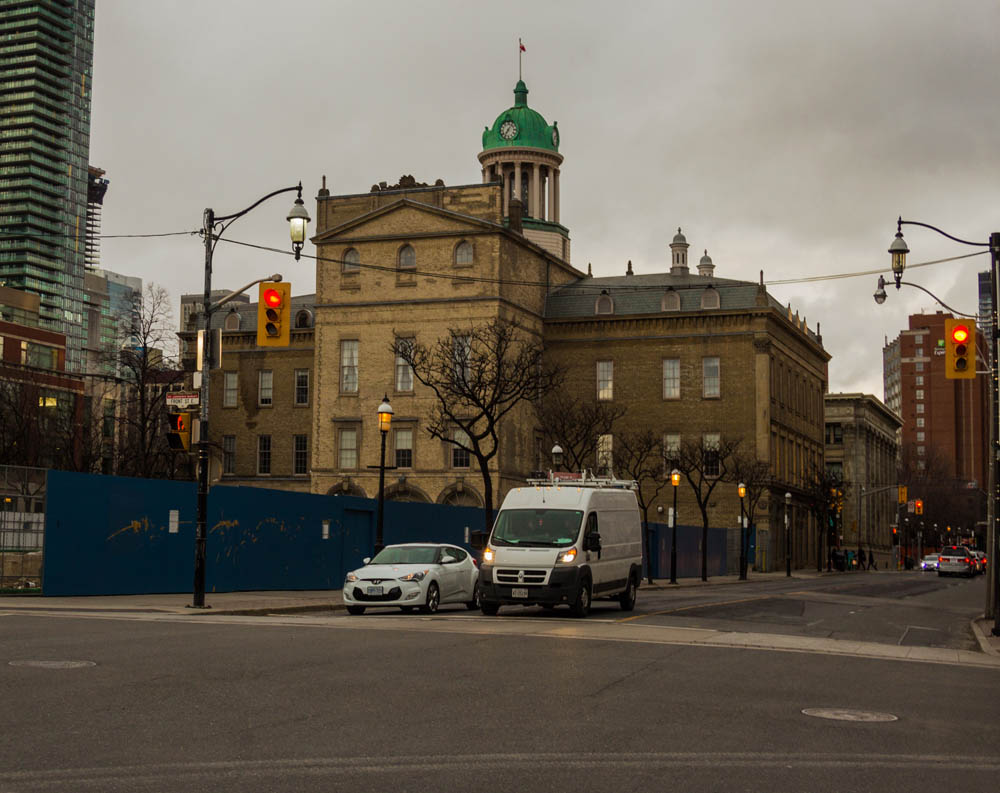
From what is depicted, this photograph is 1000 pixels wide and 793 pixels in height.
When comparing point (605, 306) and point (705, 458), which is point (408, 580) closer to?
point (705, 458)

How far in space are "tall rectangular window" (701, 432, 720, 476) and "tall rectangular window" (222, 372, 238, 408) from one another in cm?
3050

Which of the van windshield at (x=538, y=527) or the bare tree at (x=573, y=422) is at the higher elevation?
the bare tree at (x=573, y=422)

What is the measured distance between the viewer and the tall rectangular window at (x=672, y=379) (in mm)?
78812

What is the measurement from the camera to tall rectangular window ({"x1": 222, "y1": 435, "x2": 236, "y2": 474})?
277 feet

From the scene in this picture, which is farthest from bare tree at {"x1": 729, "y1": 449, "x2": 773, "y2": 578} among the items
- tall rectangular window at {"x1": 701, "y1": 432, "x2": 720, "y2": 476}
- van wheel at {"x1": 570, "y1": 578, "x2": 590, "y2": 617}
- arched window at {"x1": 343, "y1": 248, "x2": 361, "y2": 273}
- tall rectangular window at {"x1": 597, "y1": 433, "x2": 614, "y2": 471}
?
van wheel at {"x1": 570, "y1": 578, "x2": 590, "y2": 617}

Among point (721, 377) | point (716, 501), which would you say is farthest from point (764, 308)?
point (716, 501)

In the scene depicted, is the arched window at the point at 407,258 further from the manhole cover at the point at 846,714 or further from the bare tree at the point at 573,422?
the manhole cover at the point at 846,714

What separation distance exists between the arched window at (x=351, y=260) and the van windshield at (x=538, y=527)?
52607mm

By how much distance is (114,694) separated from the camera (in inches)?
447

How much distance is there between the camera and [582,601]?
80.8 feet

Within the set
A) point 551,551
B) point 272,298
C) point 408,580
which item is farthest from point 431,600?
point 272,298

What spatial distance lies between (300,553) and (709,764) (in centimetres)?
2714

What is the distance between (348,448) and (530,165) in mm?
33090

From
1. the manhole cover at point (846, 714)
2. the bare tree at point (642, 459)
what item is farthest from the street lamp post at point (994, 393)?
the bare tree at point (642, 459)
